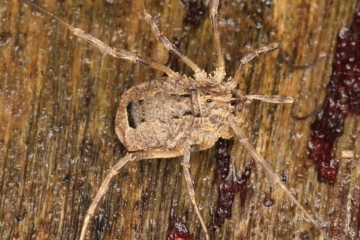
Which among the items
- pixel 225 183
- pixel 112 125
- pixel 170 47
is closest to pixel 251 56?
pixel 170 47

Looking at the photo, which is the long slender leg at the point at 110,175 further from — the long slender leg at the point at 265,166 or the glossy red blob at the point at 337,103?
the glossy red blob at the point at 337,103

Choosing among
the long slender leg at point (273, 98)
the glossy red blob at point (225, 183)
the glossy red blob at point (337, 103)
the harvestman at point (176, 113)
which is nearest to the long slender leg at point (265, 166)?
the harvestman at point (176, 113)

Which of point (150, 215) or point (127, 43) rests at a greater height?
point (127, 43)

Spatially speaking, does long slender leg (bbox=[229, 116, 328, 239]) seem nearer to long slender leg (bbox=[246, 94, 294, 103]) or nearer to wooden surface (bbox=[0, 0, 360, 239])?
long slender leg (bbox=[246, 94, 294, 103])

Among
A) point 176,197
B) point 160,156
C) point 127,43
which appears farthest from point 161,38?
point 176,197

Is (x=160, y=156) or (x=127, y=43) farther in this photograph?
(x=127, y=43)

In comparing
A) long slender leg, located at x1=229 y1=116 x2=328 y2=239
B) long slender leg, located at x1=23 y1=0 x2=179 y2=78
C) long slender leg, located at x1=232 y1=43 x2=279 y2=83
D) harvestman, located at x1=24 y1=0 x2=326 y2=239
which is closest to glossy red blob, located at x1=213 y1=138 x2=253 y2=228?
harvestman, located at x1=24 y1=0 x2=326 y2=239

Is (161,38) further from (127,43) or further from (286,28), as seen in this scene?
(286,28)
